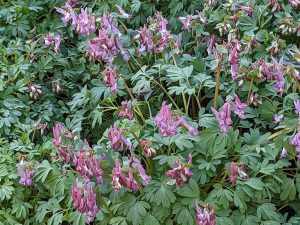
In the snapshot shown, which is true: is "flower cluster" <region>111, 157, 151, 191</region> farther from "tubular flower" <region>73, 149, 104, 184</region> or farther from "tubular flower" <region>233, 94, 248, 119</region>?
"tubular flower" <region>233, 94, 248, 119</region>

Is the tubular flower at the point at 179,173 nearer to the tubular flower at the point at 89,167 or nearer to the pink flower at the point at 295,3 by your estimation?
the tubular flower at the point at 89,167

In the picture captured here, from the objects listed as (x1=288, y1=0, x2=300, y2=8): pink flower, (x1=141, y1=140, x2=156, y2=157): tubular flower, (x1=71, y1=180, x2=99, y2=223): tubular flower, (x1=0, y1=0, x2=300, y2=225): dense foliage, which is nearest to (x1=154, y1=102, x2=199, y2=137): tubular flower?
(x1=0, y1=0, x2=300, y2=225): dense foliage

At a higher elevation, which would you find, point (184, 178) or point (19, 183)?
point (184, 178)

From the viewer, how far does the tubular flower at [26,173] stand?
8.36ft

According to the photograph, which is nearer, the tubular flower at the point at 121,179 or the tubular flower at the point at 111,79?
the tubular flower at the point at 121,179

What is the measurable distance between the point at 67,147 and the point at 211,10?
1324 millimetres

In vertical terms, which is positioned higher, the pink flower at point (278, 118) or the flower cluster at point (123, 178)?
the pink flower at point (278, 118)

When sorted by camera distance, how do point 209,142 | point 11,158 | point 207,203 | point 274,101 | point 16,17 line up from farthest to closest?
1. point 16,17
2. point 11,158
3. point 274,101
4. point 209,142
5. point 207,203

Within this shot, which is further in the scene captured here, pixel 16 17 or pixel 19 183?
pixel 16 17

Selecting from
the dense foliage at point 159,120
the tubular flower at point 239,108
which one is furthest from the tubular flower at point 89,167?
the tubular flower at point 239,108

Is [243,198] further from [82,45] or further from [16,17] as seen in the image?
[16,17]

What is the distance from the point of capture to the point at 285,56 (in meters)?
2.75

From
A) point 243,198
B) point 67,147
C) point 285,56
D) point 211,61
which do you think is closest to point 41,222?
point 67,147

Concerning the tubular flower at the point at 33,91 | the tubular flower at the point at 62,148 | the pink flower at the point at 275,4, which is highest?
the pink flower at the point at 275,4
